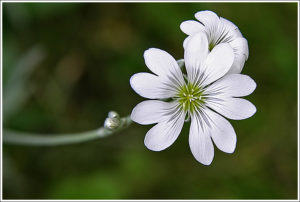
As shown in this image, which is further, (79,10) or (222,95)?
(79,10)

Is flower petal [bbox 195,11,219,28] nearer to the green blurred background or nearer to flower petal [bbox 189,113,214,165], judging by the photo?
flower petal [bbox 189,113,214,165]

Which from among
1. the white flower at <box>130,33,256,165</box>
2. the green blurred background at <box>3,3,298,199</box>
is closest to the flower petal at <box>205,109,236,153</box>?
the white flower at <box>130,33,256,165</box>

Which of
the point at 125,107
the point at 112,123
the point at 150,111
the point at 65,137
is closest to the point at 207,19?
the point at 150,111

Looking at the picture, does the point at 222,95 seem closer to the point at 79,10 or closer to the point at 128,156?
the point at 128,156

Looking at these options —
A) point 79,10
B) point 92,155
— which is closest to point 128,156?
point 92,155

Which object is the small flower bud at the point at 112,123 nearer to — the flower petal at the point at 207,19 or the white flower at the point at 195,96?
the white flower at the point at 195,96

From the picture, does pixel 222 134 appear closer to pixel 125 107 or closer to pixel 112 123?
pixel 112 123

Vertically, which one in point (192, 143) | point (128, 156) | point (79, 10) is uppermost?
point (79, 10)

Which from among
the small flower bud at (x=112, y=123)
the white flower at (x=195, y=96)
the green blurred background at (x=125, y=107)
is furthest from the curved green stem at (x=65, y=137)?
the green blurred background at (x=125, y=107)
